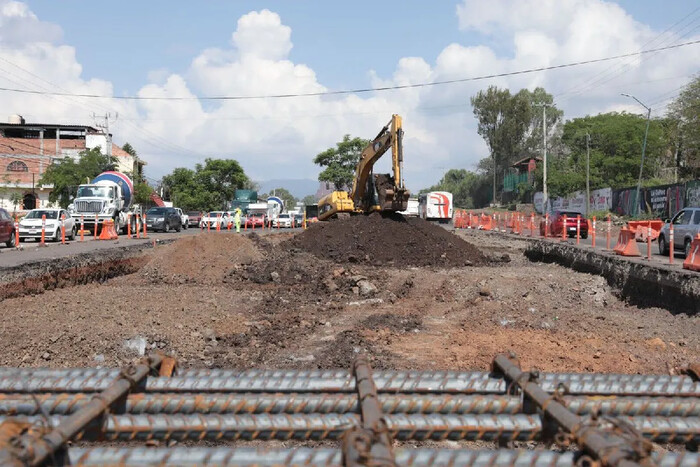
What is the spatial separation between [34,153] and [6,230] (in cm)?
5704

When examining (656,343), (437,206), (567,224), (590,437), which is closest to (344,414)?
(590,437)

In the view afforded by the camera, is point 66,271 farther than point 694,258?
Yes

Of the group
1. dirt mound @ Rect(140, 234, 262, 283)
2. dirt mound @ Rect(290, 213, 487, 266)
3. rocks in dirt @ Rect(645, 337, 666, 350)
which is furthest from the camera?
dirt mound @ Rect(290, 213, 487, 266)

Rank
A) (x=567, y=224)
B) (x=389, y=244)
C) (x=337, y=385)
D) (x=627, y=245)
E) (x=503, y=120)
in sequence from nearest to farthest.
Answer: (x=337, y=385) < (x=627, y=245) < (x=389, y=244) < (x=567, y=224) < (x=503, y=120)

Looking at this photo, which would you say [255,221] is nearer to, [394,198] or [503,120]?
[394,198]

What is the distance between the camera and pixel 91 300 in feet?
40.2

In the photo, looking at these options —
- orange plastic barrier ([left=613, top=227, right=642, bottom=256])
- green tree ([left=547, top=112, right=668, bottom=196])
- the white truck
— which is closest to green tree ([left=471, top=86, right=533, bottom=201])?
green tree ([left=547, top=112, right=668, bottom=196])

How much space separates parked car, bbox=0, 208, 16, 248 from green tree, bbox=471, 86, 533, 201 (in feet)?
236

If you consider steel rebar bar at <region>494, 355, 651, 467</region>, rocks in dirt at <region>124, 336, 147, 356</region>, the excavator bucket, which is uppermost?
the excavator bucket

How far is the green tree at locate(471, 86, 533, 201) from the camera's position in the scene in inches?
3497

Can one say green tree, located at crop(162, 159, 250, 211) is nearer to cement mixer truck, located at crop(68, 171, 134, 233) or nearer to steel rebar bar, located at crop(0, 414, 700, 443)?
cement mixer truck, located at crop(68, 171, 134, 233)

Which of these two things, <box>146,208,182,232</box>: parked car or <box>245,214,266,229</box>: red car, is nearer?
<box>146,208,182,232</box>: parked car

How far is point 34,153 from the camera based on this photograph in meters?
77.8

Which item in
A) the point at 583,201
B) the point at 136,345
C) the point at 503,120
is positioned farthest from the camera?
the point at 503,120
